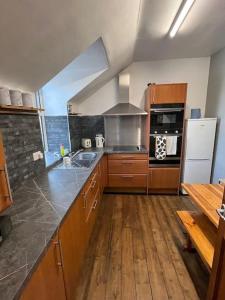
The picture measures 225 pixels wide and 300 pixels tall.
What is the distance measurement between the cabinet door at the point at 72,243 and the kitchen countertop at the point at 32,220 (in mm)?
114

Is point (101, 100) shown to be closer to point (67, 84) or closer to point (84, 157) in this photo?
point (67, 84)

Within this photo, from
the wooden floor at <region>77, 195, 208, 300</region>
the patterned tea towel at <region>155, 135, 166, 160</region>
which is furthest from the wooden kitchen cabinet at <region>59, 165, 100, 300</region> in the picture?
the patterned tea towel at <region>155, 135, 166, 160</region>

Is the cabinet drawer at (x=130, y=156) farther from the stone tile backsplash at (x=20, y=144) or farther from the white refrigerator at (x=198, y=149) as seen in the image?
the stone tile backsplash at (x=20, y=144)

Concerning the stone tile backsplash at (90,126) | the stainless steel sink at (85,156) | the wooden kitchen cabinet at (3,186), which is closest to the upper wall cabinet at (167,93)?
the stone tile backsplash at (90,126)

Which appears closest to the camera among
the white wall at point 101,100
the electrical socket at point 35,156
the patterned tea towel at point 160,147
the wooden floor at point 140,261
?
the wooden floor at point 140,261

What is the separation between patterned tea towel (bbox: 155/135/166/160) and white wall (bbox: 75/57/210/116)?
92 cm

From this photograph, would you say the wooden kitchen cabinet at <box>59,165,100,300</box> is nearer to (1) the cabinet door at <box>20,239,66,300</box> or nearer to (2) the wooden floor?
(1) the cabinet door at <box>20,239,66,300</box>

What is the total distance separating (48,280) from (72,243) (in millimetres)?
409

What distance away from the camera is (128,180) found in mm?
3111

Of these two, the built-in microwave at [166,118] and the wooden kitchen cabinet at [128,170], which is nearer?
the built-in microwave at [166,118]

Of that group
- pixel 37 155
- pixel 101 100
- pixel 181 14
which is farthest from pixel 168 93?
pixel 37 155

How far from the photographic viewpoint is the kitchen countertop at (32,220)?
2.23 ft

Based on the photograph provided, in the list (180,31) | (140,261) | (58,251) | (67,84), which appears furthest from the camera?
(67,84)

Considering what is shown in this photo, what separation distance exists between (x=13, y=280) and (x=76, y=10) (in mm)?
1551
